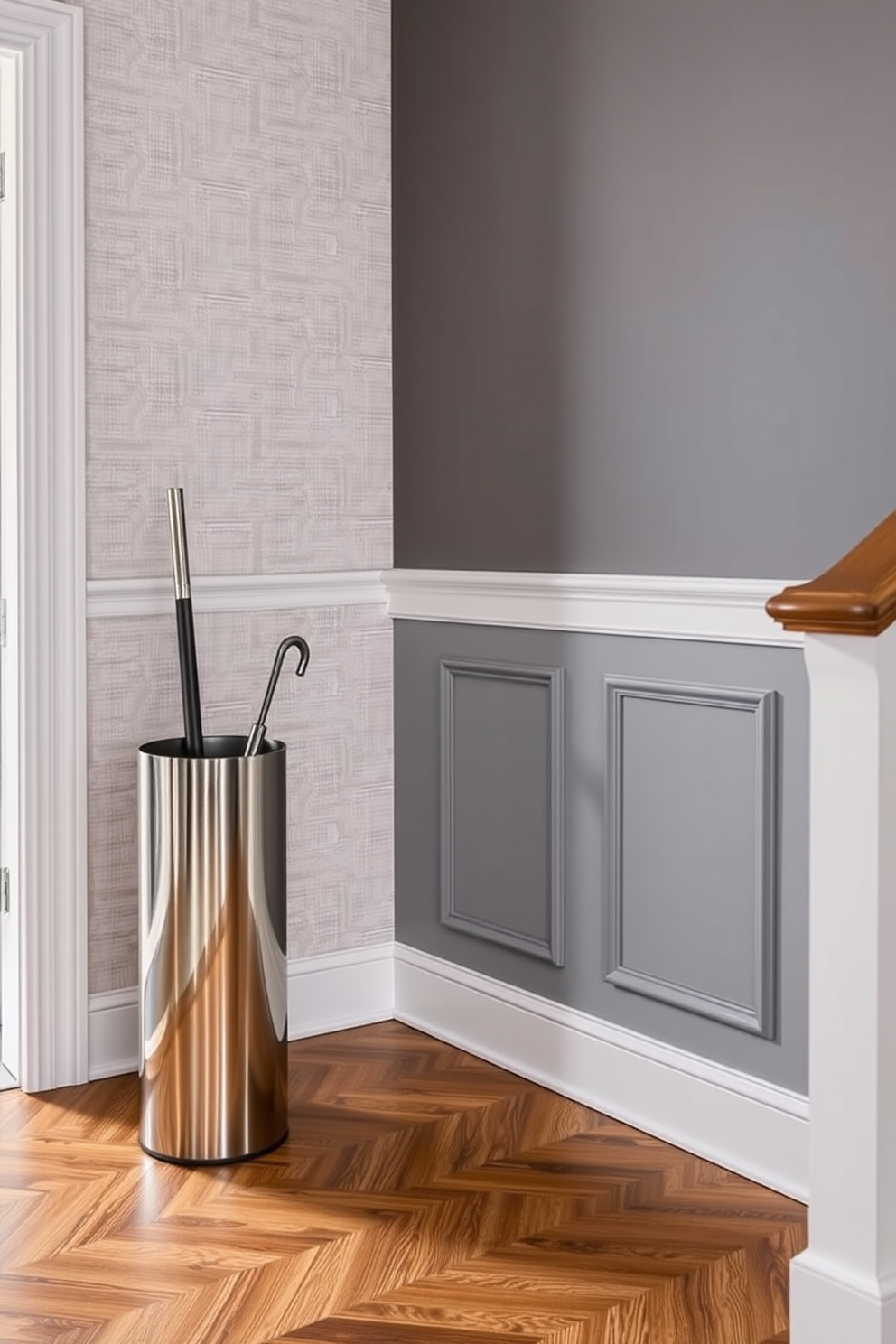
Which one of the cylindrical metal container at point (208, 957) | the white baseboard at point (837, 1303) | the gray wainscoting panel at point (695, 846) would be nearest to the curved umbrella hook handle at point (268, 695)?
the cylindrical metal container at point (208, 957)

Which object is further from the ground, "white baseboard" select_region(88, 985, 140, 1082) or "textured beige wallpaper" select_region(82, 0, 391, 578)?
"textured beige wallpaper" select_region(82, 0, 391, 578)

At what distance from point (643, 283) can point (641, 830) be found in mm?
912

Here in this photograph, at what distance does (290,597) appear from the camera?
2900 mm

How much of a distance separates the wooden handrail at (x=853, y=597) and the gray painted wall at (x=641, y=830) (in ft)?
2.05

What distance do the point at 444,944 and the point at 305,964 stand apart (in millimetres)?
286

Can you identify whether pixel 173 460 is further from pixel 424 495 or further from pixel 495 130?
pixel 495 130

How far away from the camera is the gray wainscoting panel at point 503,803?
2.65m

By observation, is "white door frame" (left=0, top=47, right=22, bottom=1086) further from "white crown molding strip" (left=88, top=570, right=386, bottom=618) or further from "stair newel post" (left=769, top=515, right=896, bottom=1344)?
"stair newel post" (left=769, top=515, right=896, bottom=1344)

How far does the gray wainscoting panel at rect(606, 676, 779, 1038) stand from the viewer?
2219 mm

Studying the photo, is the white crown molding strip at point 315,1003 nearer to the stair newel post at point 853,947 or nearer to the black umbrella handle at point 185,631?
the black umbrella handle at point 185,631

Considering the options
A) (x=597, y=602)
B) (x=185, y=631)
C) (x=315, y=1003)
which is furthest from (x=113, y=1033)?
(x=597, y=602)

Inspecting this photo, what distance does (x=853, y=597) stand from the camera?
1.47m

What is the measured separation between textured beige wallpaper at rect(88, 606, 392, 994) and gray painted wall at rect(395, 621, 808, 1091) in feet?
0.29

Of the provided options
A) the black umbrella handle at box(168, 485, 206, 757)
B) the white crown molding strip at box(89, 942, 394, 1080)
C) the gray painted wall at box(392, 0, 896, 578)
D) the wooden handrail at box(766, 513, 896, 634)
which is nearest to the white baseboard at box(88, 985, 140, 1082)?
the white crown molding strip at box(89, 942, 394, 1080)
